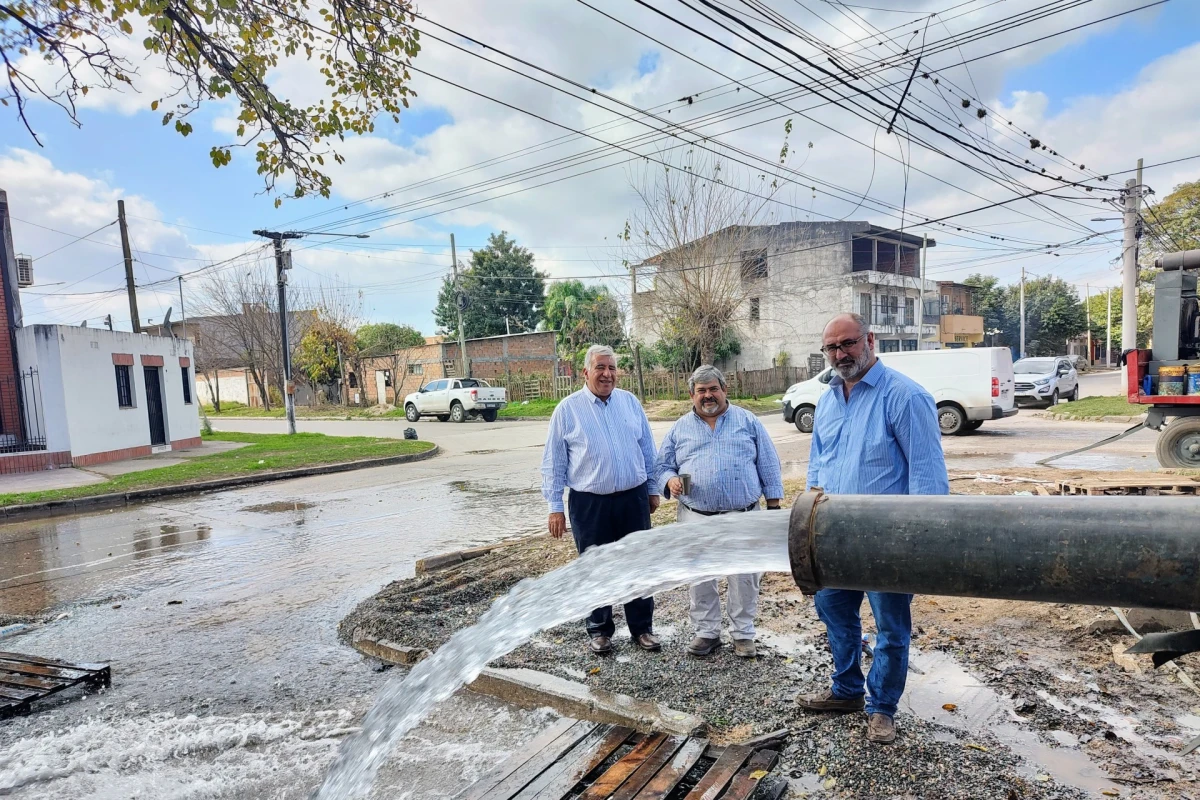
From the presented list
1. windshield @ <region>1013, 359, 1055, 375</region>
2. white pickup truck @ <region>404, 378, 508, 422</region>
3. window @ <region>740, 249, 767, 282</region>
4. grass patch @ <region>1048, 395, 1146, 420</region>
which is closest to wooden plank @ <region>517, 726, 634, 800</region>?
grass patch @ <region>1048, 395, 1146, 420</region>

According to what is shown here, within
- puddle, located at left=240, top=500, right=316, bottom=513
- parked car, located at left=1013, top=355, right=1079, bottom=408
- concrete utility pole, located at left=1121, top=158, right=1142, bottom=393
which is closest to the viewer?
puddle, located at left=240, top=500, right=316, bottom=513

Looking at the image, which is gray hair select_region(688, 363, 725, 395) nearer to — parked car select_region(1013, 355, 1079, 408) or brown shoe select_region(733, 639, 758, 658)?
brown shoe select_region(733, 639, 758, 658)

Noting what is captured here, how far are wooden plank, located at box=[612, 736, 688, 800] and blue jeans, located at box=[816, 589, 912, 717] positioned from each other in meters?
0.83

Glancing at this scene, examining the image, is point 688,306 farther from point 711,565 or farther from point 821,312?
point 711,565

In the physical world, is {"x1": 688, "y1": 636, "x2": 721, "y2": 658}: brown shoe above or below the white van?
below

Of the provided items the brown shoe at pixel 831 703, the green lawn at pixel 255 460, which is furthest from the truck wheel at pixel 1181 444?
the green lawn at pixel 255 460

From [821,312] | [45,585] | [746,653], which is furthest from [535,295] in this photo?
[746,653]

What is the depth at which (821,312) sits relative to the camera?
3712 cm

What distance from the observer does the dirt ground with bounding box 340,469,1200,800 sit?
2736 mm

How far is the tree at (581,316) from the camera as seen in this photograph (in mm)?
33656

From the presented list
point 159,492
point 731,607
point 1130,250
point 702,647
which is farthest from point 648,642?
point 1130,250

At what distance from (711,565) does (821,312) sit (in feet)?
123

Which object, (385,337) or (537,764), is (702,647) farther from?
(385,337)

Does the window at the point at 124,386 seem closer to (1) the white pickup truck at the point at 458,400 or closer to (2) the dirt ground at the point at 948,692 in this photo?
(1) the white pickup truck at the point at 458,400
